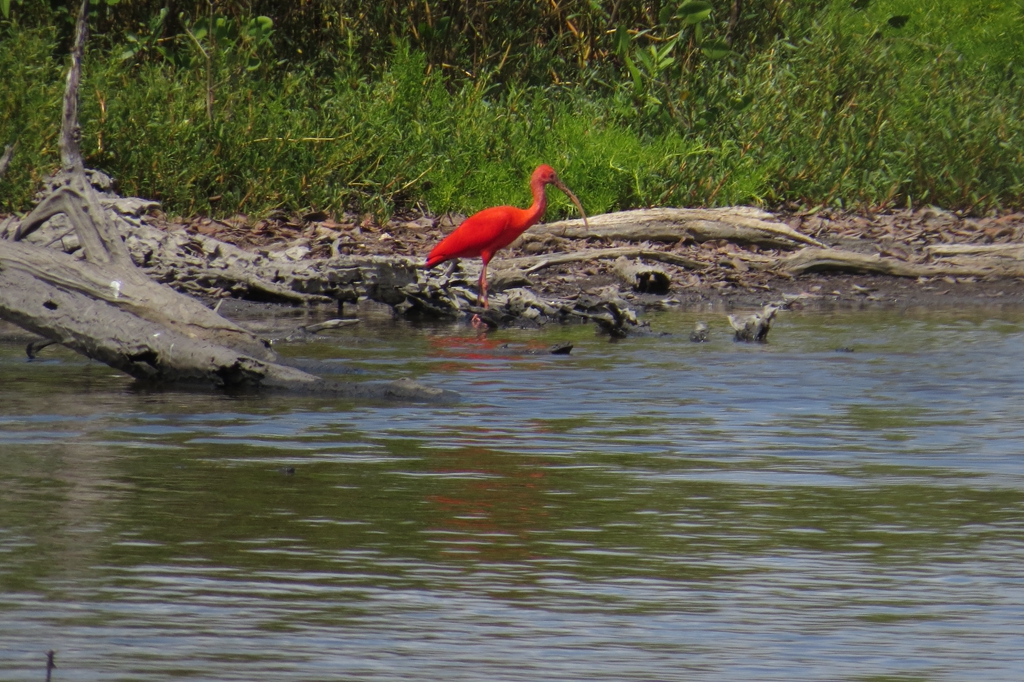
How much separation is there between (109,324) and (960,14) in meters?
14.2

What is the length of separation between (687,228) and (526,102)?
11.5 feet

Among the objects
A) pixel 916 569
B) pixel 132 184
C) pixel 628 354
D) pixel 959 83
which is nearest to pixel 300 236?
pixel 132 184

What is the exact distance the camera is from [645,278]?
14969 mm

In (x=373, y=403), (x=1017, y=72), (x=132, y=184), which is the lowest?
(x=373, y=403)

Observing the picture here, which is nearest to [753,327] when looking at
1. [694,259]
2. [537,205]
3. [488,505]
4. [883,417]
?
[883,417]

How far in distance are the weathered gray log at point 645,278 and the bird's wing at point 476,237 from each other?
4.19 feet

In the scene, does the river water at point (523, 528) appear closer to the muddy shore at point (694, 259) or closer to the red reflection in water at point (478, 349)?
the red reflection in water at point (478, 349)

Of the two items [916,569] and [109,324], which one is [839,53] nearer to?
[109,324]

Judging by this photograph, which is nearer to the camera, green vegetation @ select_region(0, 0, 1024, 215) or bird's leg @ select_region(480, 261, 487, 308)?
bird's leg @ select_region(480, 261, 487, 308)

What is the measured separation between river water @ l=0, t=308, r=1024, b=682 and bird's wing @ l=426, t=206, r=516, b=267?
3393 mm

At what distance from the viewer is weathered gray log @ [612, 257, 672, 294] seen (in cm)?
1493

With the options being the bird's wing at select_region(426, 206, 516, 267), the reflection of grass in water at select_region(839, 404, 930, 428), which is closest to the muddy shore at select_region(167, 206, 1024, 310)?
the bird's wing at select_region(426, 206, 516, 267)

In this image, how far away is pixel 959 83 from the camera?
19.6 m

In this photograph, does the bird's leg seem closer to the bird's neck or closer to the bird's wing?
the bird's wing
